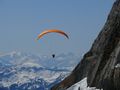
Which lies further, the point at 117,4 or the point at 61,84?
the point at 61,84

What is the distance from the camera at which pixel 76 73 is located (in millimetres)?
57906

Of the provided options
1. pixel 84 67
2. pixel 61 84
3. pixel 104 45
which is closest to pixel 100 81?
pixel 104 45

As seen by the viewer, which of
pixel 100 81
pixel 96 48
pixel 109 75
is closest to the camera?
pixel 109 75

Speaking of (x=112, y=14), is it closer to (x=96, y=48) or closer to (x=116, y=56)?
(x=96, y=48)

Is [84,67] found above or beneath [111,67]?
above

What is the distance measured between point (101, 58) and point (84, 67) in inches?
547

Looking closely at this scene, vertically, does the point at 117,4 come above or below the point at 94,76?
above

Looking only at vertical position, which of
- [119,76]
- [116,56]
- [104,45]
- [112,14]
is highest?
[112,14]

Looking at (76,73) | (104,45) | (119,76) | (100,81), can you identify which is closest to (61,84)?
(76,73)

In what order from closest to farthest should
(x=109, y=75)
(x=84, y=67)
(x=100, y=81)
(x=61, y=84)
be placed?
(x=109, y=75), (x=100, y=81), (x=84, y=67), (x=61, y=84)

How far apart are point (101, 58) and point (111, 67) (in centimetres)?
549

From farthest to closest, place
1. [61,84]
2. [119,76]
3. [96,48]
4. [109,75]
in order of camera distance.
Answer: [61,84], [96,48], [109,75], [119,76]

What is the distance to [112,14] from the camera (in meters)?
45.5

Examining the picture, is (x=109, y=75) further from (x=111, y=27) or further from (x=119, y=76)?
(x=111, y=27)
